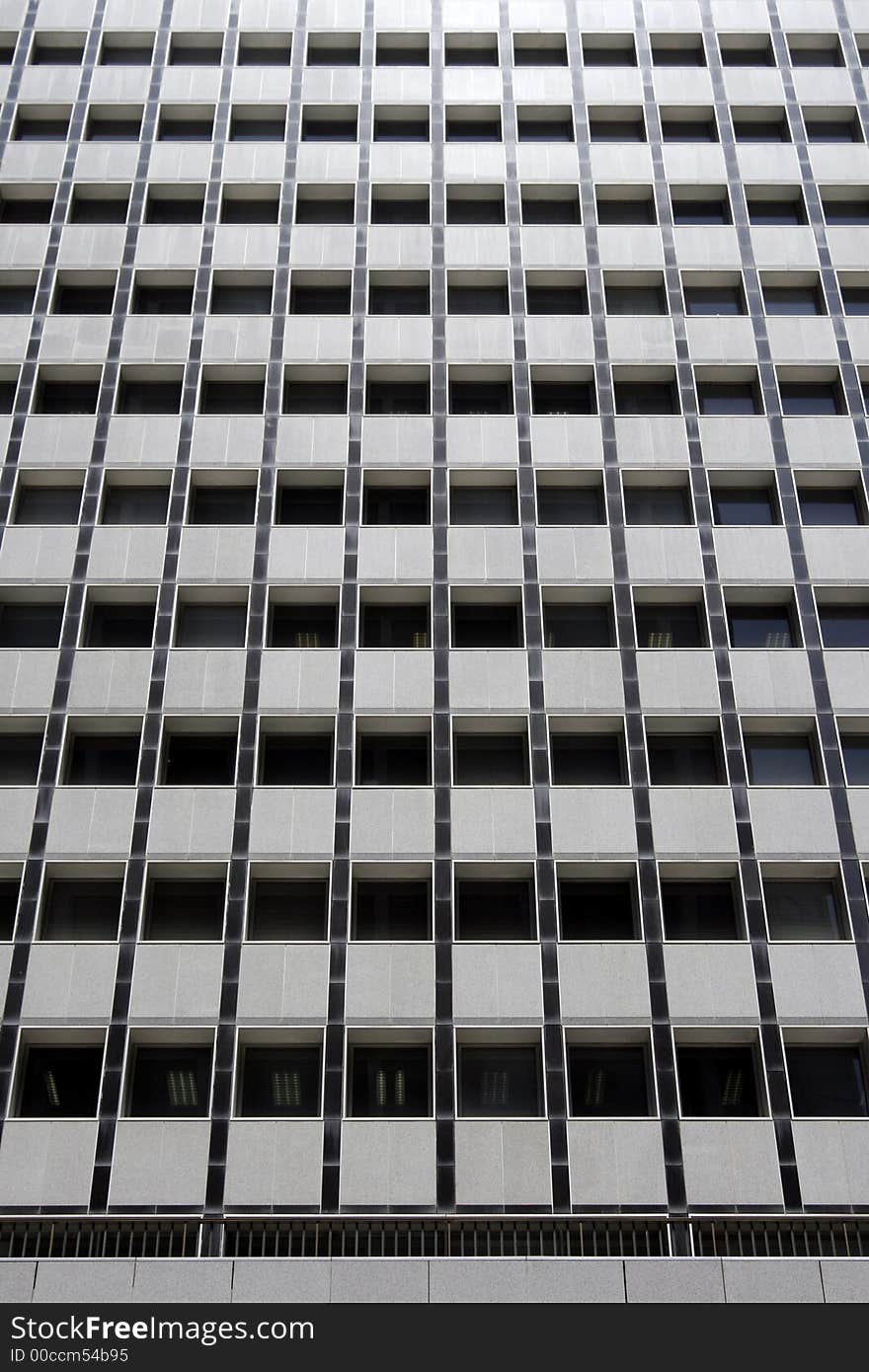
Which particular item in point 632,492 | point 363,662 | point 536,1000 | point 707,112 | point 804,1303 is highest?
point 707,112

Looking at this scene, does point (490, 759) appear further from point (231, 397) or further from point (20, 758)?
point (231, 397)

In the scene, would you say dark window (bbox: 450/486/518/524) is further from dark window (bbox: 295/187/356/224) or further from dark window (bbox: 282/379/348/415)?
dark window (bbox: 295/187/356/224)

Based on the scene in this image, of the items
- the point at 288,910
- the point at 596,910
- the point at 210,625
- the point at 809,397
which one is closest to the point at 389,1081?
the point at 288,910

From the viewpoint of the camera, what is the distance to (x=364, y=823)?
1202 inches

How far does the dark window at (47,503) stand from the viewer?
35.8 meters

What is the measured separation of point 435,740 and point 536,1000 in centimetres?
664

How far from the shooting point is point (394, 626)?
34.3m

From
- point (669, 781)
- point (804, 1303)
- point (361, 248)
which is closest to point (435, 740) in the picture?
point (669, 781)

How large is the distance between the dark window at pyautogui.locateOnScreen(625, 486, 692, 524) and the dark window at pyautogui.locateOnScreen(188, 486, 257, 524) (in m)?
10.3

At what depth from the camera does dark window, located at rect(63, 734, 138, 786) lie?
32000mm

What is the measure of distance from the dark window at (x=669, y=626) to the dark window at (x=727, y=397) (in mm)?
6890

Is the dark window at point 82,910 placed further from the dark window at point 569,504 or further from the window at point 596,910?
the dark window at point 569,504

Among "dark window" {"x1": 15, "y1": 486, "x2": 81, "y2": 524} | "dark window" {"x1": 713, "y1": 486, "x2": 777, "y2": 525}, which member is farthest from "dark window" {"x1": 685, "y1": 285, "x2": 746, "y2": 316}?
"dark window" {"x1": 15, "y1": 486, "x2": 81, "y2": 524}

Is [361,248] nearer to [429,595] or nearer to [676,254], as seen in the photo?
[676,254]
